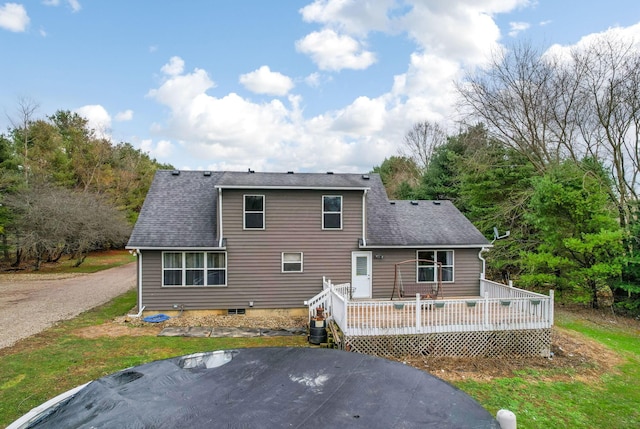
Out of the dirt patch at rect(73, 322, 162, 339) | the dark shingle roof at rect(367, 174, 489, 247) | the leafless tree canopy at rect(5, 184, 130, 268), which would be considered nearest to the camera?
the dirt patch at rect(73, 322, 162, 339)

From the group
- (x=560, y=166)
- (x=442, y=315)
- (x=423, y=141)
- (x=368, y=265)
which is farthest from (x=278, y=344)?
(x=423, y=141)

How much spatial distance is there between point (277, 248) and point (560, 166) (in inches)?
502

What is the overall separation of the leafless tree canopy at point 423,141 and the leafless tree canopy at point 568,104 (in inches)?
567

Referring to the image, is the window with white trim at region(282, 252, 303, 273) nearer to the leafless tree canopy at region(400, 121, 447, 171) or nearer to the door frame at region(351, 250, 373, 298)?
the door frame at region(351, 250, 373, 298)

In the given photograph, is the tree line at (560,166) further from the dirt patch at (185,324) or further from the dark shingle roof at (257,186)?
the dirt patch at (185,324)

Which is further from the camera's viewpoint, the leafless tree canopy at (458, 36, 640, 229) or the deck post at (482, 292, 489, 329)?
the leafless tree canopy at (458, 36, 640, 229)

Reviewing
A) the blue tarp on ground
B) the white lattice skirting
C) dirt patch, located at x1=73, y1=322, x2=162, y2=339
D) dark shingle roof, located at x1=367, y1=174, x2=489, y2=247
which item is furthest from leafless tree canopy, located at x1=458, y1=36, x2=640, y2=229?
dirt patch, located at x1=73, y1=322, x2=162, y2=339

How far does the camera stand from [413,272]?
11914mm

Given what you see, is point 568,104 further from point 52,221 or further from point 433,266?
point 52,221

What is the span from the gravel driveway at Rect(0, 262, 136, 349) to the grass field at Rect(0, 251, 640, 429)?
1.03 m

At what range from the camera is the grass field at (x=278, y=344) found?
5492 millimetres

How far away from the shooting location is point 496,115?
709 inches

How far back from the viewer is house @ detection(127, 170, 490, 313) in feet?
35.7

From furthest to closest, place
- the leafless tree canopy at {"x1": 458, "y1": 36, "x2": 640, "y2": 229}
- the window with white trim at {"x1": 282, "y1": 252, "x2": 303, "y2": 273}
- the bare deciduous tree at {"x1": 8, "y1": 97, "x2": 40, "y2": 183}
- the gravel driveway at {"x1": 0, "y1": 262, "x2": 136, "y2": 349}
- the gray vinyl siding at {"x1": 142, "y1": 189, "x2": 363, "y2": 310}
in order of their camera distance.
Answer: the bare deciduous tree at {"x1": 8, "y1": 97, "x2": 40, "y2": 183} < the leafless tree canopy at {"x1": 458, "y1": 36, "x2": 640, "y2": 229} < the window with white trim at {"x1": 282, "y1": 252, "x2": 303, "y2": 273} < the gray vinyl siding at {"x1": 142, "y1": 189, "x2": 363, "y2": 310} < the gravel driveway at {"x1": 0, "y1": 262, "x2": 136, "y2": 349}
